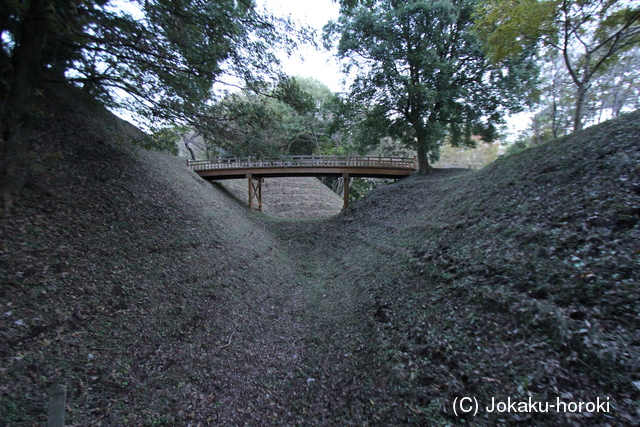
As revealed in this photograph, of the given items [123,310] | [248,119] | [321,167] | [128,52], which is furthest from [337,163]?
[123,310]

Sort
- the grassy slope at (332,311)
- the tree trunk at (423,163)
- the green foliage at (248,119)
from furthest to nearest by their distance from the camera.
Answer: the tree trunk at (423,163) → the green foliage at (248,119) → the grassy slope at (332,311)

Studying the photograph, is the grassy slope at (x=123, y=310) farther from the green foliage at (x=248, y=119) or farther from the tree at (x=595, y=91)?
the tree at (x=595, y=91)

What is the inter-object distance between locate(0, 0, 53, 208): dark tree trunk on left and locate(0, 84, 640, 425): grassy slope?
2.03 ft

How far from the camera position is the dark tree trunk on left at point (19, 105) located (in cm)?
557

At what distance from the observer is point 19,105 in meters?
5.75

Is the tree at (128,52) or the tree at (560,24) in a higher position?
the tree at (560,24)

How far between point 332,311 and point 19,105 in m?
7.83

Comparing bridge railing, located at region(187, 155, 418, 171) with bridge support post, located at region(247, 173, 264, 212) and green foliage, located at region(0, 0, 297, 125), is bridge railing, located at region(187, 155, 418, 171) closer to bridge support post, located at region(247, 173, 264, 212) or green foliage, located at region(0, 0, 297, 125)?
bridge support post, located at region(247, 173, 264, 212)

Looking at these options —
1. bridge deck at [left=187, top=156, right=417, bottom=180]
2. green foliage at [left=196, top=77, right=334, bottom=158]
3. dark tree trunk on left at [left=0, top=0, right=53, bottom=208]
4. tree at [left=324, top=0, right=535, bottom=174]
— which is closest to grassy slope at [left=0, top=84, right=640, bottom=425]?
dark tree trunk on left at [left=0, top=0, right=53, bottom=208]

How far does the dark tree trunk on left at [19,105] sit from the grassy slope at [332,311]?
62cm

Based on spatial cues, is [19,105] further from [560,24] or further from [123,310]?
[560,24]

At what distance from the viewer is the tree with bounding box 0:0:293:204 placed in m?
5.59

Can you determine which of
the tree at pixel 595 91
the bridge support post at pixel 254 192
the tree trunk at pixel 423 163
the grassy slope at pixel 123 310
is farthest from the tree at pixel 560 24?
the bridge support post at pixel 254 192

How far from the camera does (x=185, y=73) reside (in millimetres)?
7586
